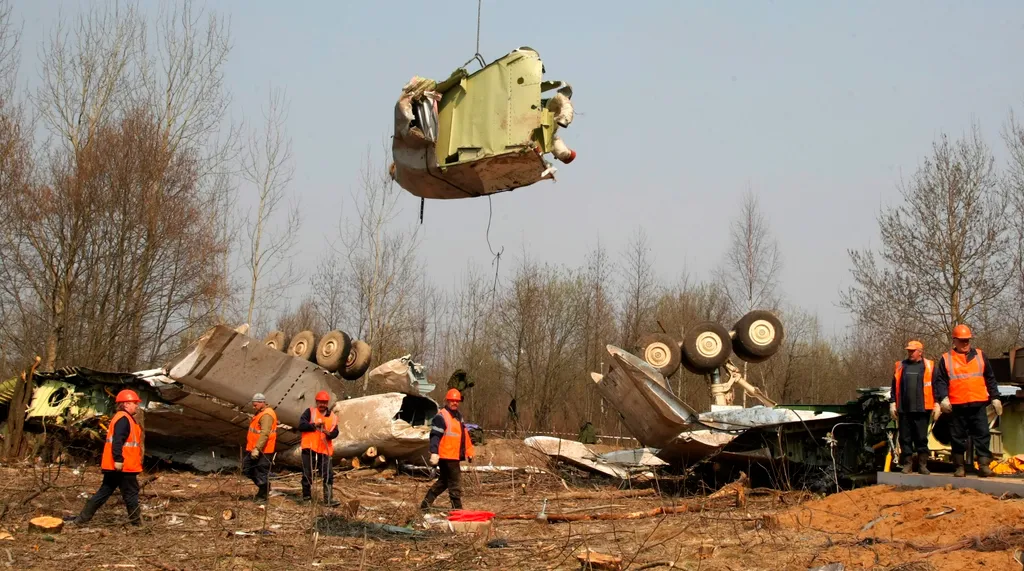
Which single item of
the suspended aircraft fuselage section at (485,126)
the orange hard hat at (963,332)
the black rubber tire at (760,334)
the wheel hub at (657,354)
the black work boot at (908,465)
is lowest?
the black work boot at (908,465)

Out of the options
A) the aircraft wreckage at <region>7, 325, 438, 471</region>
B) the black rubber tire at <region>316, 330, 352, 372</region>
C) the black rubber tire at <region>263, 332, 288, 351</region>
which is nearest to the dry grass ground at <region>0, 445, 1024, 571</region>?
the aircraft wreckage at <region>7, 325, 438, 471</region>

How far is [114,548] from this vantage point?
7.79 metres

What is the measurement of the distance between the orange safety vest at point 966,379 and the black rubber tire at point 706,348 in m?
6.07

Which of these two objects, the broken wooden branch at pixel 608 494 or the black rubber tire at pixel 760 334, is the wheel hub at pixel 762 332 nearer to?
the black rubber tire at pixel 760 334

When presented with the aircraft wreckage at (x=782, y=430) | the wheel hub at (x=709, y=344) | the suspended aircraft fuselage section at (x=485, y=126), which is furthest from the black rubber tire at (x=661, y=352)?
the suspended aircraft fuselage section at (x=485, y=126)

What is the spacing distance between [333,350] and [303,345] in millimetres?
698

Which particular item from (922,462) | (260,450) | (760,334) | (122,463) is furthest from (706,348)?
(122,463)

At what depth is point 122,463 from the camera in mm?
8859

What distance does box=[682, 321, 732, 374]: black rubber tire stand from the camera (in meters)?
15.0

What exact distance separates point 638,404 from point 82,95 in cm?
1589

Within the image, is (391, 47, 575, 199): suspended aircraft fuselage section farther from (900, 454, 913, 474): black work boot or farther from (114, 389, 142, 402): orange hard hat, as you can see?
(900, 454, 913, 474): black work boot

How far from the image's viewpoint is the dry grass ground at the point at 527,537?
7043 mm

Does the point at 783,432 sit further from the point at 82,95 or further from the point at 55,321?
the point at 82,95

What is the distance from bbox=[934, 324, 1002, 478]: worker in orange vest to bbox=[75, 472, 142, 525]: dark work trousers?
8.25m
